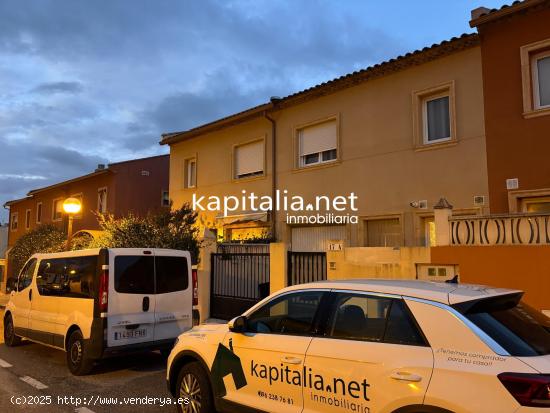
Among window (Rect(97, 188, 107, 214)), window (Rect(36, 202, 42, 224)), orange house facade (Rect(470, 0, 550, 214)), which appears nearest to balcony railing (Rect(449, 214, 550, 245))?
orange house facade (Rect(470, 0, 550, 214))

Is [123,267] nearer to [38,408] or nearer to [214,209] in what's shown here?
[38,408]

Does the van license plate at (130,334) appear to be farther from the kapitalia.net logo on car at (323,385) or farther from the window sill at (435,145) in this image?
the window sill at (435,145)

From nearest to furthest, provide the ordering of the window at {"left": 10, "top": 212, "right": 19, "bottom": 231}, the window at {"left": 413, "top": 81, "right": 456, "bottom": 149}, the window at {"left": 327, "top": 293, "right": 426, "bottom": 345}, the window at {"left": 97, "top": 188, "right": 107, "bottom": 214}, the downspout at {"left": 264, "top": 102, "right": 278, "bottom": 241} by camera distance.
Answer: the window at {"left": 327, "top": 293, "right": 426, "bottom": 345}
the window at {"left": 413, "top": 81, "right": 456, "bottom": 149}
the downspout at {"left": 264, "top": 102, "right": 278, "bottom": 241}
the window at {"left": 97, "top": 188, "right": 107, "bottom": 214}
the window at {"left": 10, "top": 212, "right": 19, "bottom": 231}

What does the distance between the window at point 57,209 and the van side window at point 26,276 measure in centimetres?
2108

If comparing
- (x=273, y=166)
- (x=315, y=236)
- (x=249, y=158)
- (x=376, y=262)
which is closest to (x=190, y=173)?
(x=249, y=158)

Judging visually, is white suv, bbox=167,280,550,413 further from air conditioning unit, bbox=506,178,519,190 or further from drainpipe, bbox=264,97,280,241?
drainpipe, bbox=264,97,280,241

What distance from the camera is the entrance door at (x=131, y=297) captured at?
7160 mm

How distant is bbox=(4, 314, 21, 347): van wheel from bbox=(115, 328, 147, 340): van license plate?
12.3 ft

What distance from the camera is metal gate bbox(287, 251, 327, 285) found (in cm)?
1024

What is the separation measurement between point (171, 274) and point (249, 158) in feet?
29.8

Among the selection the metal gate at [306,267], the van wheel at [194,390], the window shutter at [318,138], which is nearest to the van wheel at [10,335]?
the metal gate at [306,267]

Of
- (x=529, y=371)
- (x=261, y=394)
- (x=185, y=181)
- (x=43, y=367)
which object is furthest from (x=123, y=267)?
(x=185, y=181)

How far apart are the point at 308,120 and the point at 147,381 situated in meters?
9.53

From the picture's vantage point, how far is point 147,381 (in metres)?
6.98
